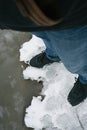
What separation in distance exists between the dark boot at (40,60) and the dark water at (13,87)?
10 cm

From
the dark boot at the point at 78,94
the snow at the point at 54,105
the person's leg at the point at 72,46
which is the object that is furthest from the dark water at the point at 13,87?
the person's leg at the point at 72,46

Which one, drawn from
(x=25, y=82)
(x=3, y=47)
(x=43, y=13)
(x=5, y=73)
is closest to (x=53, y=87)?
(x=25, y=82)

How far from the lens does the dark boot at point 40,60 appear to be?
164cm

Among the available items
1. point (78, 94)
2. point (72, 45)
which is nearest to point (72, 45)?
point (72, 45)

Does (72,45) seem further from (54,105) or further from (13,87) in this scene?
(13,87)

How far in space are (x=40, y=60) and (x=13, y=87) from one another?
222mm

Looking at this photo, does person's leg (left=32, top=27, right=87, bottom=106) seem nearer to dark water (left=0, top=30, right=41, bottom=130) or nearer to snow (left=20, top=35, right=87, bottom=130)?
snow (left=20, top=35, right=87, bottom=130)

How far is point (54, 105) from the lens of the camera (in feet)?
4.97

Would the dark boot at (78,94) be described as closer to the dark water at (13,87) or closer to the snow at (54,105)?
the snow at (54,105)

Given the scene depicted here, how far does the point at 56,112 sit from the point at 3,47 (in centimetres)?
60

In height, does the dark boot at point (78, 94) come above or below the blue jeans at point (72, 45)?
below

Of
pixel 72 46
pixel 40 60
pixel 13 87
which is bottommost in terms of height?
pixel 13 87

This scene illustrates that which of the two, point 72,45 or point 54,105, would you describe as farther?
point 54,105

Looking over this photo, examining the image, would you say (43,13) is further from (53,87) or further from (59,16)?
(53,87)
